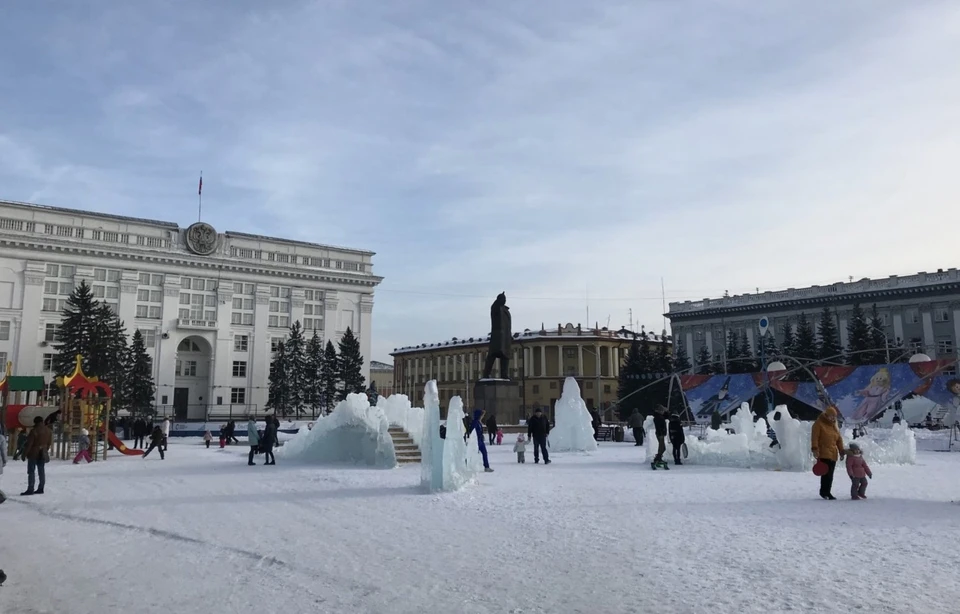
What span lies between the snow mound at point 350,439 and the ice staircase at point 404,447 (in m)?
0.46

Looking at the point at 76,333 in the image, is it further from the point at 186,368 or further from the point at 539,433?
the point at 539,433

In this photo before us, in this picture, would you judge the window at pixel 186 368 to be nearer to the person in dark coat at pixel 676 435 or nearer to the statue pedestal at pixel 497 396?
the statue pedestal at pixel 497 396

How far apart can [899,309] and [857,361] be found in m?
11.2

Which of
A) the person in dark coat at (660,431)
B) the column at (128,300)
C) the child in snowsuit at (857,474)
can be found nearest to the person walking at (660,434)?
the person in dark coat at (660,431)

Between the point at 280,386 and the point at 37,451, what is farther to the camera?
the point at 280,386

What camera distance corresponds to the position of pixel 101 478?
53.8 feet

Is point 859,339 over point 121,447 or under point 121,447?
over

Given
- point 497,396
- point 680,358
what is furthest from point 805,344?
point 497,396

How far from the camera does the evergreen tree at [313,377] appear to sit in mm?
67875

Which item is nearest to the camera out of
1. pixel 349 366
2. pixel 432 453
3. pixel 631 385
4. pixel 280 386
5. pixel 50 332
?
pixel 432 453

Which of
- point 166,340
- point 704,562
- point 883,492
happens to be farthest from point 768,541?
point 166,340

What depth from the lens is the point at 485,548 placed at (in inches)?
312

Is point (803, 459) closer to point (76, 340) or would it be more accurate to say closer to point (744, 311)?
point (76, 340)

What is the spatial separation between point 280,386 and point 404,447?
49.5 meters
